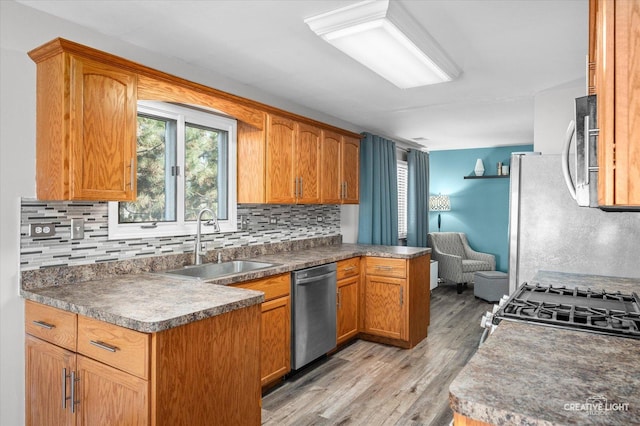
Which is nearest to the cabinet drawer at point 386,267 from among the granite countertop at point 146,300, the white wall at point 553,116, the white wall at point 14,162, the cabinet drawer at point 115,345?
the white wall at point 553,116

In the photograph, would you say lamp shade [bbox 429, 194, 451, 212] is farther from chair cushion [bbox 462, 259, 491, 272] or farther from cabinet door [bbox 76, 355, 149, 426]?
cabinet door [bbox 76, 355, 149, 426]

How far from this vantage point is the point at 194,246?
3.00m

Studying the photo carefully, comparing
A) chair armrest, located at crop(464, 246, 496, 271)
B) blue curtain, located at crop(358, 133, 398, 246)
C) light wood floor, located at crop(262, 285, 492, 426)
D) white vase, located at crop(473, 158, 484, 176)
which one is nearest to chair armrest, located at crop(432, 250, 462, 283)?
chair armrest, located at crop(464, 246, 496, 271)

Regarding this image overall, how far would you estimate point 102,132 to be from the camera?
2.12 metres

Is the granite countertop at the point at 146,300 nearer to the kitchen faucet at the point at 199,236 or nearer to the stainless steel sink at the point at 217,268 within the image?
the stainless steel sink at the point at 217,268

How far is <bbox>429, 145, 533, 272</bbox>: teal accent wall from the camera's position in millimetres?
6723

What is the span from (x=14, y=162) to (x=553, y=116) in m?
3.84

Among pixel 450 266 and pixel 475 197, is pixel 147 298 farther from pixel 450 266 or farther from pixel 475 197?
pixel 475 197

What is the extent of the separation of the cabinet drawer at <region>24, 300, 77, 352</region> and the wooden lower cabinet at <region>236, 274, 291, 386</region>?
104 centimetres

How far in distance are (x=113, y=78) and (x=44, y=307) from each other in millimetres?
1216

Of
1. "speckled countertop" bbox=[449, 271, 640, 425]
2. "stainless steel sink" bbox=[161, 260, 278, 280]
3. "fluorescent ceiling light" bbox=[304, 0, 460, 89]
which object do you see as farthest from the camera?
"stainless steel sink" bbox=[161, 260, 278, 280]

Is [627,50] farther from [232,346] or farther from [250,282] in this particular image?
[250,282]

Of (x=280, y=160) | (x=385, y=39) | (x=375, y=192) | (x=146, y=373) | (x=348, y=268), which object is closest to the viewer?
(x=146, y=373)

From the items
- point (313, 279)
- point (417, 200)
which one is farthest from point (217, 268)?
point (417, 200)
